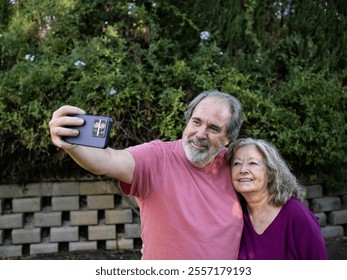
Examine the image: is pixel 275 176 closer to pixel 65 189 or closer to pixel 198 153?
pixel 198 153

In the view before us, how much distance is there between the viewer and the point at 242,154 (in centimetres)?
221

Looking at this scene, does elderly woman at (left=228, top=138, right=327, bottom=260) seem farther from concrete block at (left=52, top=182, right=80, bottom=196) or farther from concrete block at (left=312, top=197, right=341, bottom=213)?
concrete block at (left=312, top=197, right=341, bottom=213)

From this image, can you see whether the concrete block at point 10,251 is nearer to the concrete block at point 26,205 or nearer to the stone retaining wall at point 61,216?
the stone retaining wall at point 61,216

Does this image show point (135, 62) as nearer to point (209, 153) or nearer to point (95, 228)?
point (95, 228)

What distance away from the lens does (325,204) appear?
398cm

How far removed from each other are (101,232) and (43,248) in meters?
0.46

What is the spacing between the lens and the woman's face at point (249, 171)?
2.16m

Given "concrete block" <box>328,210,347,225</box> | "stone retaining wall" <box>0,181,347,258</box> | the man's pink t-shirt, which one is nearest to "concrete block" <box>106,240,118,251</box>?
"stone retaining wall" <box>0,181,347,258</box>

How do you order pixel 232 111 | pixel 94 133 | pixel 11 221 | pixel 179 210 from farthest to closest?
pixel 11 221 < pixel 232 111 < pixel 179 210 < pixel 94 133

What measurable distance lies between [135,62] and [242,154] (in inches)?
70.6

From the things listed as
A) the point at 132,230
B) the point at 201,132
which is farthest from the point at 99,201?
the point at 201,132

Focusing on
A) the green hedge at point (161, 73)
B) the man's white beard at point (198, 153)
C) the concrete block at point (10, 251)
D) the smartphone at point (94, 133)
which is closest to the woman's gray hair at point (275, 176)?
the man's white beard at point (198, 153)

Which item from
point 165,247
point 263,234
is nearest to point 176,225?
point 165,247

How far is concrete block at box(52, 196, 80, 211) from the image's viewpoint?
140 inches
